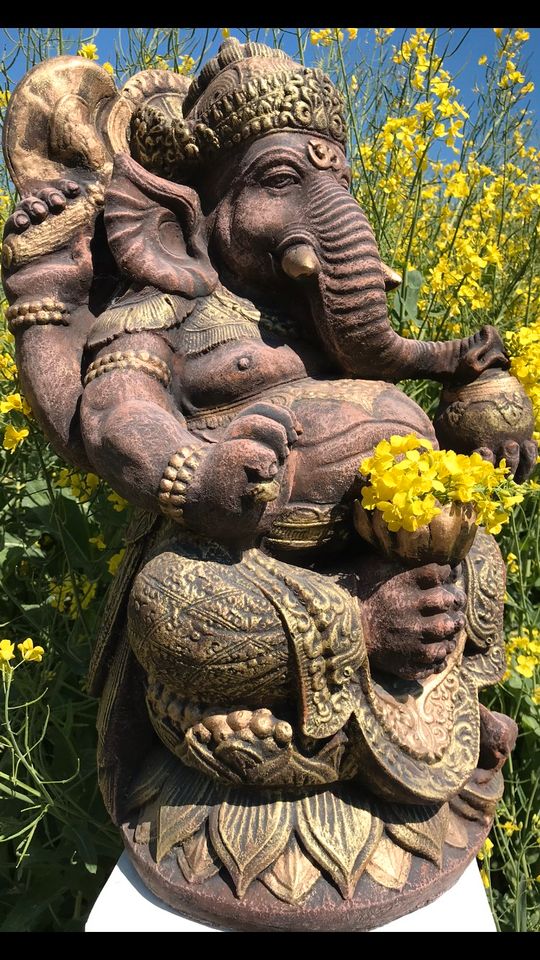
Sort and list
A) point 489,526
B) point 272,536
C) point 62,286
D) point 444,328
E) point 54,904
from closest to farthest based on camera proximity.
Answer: point 489,526
point 272,536
point 62,286
point 54,904
point 444,328

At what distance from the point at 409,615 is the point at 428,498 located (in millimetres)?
237

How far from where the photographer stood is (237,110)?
1.32m

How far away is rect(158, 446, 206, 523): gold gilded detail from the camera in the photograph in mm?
1153

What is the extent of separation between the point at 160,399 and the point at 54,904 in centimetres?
154

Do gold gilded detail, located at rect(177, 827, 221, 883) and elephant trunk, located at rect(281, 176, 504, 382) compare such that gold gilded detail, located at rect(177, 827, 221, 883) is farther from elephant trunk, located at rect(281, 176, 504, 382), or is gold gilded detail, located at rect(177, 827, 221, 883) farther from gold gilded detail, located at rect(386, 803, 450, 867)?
elephant trunk, located at rect(281, 176, 504, 382)

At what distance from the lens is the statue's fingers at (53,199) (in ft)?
4.79

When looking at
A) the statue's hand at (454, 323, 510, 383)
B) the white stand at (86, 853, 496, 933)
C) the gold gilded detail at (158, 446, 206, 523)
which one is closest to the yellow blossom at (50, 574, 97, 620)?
the white stand at (86, 853, 496, 933)

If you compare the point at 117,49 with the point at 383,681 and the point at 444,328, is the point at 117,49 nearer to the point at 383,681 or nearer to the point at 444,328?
the point at 444,328

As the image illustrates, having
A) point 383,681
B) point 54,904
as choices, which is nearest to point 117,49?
point 383,681

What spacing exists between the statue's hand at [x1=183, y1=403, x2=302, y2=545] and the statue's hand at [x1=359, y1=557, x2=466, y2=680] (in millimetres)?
247

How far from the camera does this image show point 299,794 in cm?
130

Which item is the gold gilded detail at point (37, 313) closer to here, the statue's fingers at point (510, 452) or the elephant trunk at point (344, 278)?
the elephant trunk at point (344, 278)

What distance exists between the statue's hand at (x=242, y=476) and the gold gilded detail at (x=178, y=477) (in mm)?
11

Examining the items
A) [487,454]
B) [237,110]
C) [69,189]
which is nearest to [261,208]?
[237,110]
